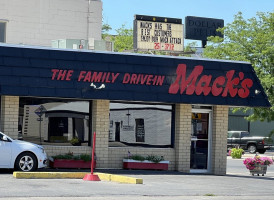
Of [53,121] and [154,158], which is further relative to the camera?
[154,158]

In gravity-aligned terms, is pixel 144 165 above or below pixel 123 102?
below

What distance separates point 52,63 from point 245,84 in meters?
7.44

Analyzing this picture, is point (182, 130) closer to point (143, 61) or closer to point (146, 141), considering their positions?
point (146, 141)

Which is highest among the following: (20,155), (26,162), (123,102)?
(123,102)

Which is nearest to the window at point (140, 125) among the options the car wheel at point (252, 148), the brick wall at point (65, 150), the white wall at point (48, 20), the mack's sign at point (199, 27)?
the brick wall at point (65, 150)

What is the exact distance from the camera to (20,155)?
21.4 metres

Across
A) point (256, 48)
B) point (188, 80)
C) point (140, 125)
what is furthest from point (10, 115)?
point (256, 48)

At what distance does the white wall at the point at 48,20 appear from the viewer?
33750 mm

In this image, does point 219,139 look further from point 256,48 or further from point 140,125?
point 256,48

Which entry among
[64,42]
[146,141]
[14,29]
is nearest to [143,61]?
[146,141]

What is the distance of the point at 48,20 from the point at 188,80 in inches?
502

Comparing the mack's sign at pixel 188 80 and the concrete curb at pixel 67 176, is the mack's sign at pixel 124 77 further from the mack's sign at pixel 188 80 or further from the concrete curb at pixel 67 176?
the concrete curb at pixel 67 176

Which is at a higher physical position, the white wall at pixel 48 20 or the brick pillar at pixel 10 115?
the white wall at pixel 48 20

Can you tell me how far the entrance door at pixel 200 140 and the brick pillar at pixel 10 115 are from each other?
7.03 metres
